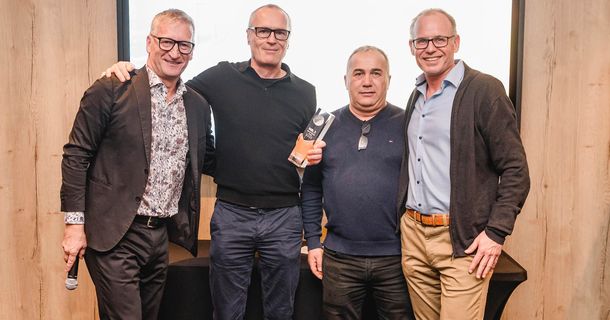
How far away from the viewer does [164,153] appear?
1823 millimetres

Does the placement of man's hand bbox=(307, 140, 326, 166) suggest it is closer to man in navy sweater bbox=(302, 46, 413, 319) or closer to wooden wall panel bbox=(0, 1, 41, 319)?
man in navy sweater bbox=(302, 46, 413, 319)

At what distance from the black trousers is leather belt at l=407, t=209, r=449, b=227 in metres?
0.88

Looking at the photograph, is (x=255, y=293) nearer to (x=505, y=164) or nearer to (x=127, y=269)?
(x=127, y=269)

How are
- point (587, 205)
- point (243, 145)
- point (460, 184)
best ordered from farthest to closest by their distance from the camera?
1. point (587, 205)
2. point (243, 145)
3. point (460, 184)

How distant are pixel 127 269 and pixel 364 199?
836 millimetres

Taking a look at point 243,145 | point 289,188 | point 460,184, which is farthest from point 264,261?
point 460,184

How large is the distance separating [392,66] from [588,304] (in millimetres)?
1497

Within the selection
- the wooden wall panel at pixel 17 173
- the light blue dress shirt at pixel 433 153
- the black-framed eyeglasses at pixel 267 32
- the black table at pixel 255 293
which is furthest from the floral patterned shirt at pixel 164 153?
the wooden wall panel at pixel 17 173

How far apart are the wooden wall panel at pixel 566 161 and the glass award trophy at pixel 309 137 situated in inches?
44.6

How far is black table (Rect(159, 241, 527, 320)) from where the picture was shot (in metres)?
2.22

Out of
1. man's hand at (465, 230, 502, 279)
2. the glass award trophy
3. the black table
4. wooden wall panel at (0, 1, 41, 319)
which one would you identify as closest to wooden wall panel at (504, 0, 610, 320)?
the black table

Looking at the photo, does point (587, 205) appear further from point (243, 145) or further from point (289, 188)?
point (243, 145)

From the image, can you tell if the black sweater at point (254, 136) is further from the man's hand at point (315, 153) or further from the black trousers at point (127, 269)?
the black trousers at point (127, 269)

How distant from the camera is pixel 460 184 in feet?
5.61
